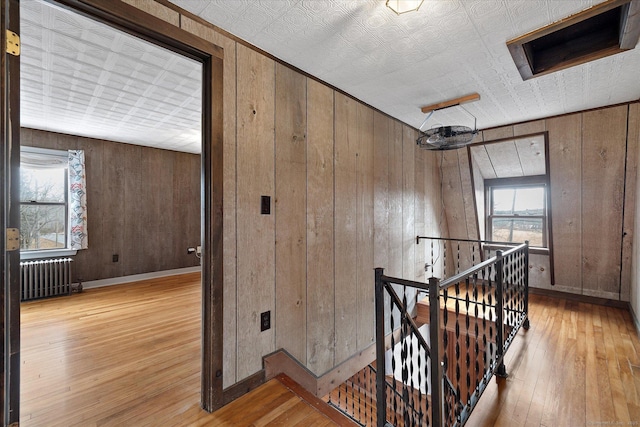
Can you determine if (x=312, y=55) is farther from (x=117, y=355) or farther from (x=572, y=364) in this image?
(x=572, y=364)

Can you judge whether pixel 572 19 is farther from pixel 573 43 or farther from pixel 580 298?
pixel 580 298

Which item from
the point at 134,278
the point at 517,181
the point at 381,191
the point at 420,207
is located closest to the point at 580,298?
the point at 517,181

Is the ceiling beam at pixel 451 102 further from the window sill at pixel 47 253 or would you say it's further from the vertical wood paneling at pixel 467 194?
the window sill at pixel 47 253

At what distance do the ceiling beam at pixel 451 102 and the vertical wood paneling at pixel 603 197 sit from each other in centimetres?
165

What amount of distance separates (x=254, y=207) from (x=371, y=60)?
1.48m

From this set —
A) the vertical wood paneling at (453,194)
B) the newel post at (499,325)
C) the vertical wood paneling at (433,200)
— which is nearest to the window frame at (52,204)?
the vertical wood paneling at (433,200)

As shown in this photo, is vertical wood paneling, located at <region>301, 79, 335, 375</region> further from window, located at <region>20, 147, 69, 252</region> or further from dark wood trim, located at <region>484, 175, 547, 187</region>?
window, located at <region>20, 147, 69, 252</region>

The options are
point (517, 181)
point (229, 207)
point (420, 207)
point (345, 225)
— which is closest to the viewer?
point (229, 207)

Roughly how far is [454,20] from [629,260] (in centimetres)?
373

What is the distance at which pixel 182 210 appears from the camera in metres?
5.63

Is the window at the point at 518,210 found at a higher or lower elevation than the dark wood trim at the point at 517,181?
lower

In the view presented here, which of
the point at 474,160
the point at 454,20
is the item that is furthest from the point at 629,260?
the point at 454,20

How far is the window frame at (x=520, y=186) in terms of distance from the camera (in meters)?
3.97

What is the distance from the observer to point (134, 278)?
16.5 ft
